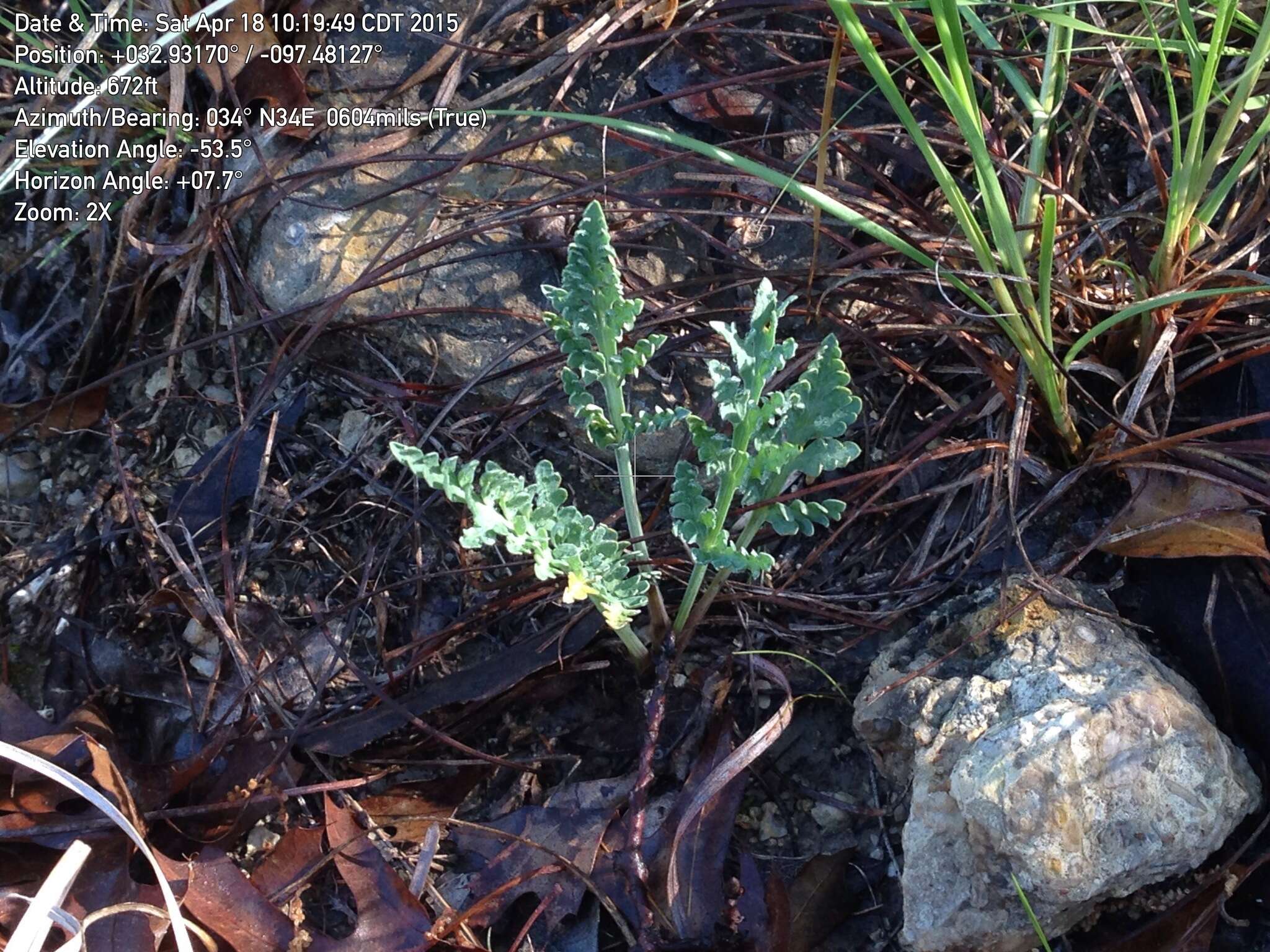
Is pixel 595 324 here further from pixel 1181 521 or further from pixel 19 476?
pixel 19 476

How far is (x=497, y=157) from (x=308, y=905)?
5.21 ft

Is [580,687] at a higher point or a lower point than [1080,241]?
lower

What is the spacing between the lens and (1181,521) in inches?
66.8

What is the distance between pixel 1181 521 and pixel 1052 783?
1.82 feet

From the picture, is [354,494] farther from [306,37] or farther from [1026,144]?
[1026,144]

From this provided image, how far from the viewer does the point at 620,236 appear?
2.22 m

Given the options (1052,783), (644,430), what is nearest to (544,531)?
(644,430)

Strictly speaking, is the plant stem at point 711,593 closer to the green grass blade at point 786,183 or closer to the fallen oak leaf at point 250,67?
the green grass blade at point 786,183

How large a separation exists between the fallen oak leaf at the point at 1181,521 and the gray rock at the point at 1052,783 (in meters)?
0.16

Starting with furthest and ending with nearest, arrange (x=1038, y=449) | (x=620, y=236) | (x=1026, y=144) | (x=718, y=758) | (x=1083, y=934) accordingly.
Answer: (x=620, y=236), (x=1026, y=144), (x=1038, y=449), (x=718, y=758), (x=1083, y=934)

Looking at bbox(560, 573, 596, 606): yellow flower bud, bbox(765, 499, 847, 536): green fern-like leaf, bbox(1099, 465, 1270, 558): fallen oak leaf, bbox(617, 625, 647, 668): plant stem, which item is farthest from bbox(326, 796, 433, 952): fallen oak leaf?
bbox(1099, 465, 1270, 558): fallen oak leaf

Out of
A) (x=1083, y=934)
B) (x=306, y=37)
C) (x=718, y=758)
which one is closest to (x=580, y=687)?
(x=718, y=758)

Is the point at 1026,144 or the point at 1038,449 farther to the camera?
the point at 1026,144

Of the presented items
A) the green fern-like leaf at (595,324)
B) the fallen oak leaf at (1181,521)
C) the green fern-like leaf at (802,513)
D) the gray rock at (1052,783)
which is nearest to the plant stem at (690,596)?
the green fern-like leaf at (802,513)
